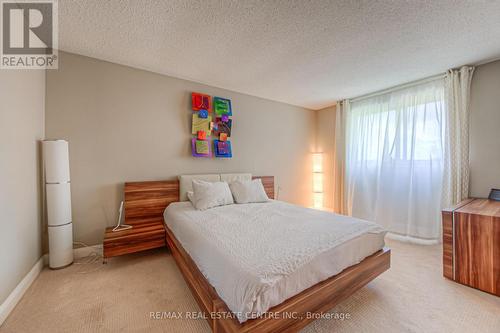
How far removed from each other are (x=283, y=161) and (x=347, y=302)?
2777 millimetres

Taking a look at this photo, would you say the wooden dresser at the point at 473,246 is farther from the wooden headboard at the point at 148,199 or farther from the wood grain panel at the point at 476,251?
the wooden headboard at the point at 148,199

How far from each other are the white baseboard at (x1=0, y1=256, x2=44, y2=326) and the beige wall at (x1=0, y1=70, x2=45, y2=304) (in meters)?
0.04

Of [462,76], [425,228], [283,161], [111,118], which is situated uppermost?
[462,76]

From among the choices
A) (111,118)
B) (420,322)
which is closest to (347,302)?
(420,322)

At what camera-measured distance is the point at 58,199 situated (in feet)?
6.83

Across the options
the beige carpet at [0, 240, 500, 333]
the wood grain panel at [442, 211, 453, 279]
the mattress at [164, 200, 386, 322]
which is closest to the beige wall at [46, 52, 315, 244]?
the beige carpet at [0, 240, 500, 333]

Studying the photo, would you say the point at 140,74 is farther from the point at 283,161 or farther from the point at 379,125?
the point at 379,125

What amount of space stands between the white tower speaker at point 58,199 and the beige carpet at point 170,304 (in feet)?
0.61

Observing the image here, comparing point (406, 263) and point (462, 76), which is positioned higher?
point (462, 76)

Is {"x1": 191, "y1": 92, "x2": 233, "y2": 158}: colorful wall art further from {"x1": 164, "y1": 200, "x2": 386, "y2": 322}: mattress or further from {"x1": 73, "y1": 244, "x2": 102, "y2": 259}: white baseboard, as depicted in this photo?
{"x1": 73, "y1": 244, "x2": 102, "y2": 259}: white baseboard

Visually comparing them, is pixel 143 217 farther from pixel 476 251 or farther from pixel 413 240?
pixel 413 240

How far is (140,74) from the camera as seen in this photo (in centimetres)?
269

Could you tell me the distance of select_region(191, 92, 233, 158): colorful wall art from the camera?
9.98 feet

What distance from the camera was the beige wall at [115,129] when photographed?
231 centimetres
